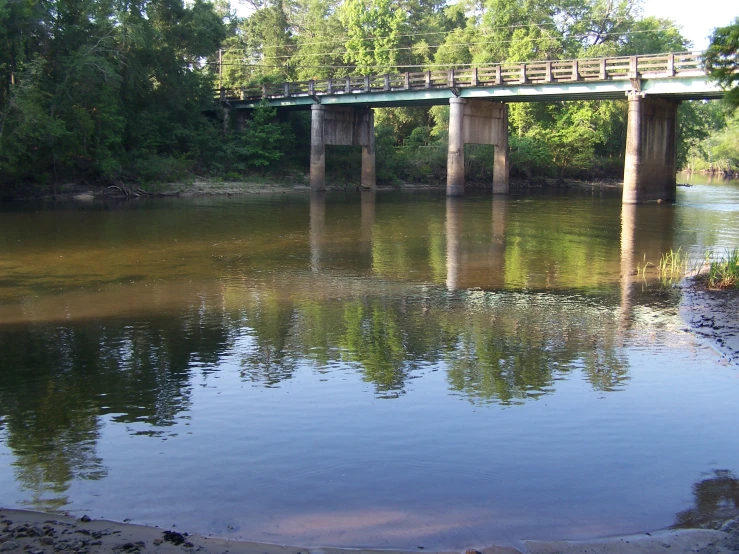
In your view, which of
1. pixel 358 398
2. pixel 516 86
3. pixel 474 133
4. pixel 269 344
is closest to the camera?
pixel 358 398

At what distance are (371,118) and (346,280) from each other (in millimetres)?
46781

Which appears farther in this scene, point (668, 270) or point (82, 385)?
point (668, 270)

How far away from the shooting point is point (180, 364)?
37.2 ft

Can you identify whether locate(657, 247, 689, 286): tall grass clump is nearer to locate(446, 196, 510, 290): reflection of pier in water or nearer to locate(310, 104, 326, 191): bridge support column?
locate(446, 196, 510, 290): reflection of pier in water

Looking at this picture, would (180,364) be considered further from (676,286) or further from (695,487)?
(676,286)

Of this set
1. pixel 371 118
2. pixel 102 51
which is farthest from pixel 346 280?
pixel 371 118

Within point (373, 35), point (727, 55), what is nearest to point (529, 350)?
point (727, 55)

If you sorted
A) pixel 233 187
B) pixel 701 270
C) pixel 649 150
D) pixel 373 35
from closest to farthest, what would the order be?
1. pixel 701 270
2. pixel 649 150
3. pixel 233 187
4. pixel 373 35

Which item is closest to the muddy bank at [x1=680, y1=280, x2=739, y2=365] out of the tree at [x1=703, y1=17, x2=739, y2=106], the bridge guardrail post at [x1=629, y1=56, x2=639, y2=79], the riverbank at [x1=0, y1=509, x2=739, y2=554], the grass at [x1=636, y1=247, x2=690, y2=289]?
the grass at [x1=636, y1=247, x2=690, y2=289]

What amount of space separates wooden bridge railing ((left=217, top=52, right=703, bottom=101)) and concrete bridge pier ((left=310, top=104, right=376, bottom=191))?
6.74ft

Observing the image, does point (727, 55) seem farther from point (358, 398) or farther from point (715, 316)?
point (358, 398)

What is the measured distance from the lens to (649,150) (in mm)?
47031

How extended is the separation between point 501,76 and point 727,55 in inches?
1427

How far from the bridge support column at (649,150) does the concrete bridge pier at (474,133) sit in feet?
37.2
